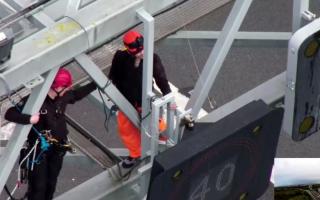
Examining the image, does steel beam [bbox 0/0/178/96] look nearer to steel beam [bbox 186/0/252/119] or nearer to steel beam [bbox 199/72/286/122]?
Result: steel beam [bbox 186/0/252/119]

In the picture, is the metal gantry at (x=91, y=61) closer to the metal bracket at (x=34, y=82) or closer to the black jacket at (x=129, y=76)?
the metal bracket at (x=34, y=82)

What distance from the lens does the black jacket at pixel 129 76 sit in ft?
26.1

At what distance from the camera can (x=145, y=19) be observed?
676cm

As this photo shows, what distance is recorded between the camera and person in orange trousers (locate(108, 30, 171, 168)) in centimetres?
779

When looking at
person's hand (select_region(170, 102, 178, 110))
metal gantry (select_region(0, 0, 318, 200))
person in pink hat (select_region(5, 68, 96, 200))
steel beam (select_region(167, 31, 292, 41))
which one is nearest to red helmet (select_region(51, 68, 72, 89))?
person in pink hat (select_region(5, 68, 96, 200))

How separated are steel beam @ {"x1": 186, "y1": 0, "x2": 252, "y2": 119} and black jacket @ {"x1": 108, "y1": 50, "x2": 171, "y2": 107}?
17.1 inches

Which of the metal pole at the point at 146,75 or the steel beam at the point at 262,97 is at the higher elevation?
the metal pole at the point at 146,75

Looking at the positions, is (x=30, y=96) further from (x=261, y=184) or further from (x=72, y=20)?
(x=261, y=184)

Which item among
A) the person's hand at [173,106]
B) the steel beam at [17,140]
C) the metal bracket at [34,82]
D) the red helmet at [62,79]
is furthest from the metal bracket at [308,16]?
the metal bracket at [34,82]

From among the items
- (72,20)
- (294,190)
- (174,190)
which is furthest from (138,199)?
(294,190)

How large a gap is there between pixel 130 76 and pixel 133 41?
381mm

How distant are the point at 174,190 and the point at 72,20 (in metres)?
1.38

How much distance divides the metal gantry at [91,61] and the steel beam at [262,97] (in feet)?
0.07

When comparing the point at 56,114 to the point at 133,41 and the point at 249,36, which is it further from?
the point at 249,36
